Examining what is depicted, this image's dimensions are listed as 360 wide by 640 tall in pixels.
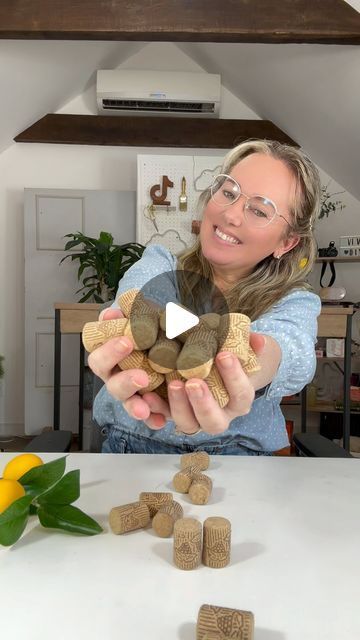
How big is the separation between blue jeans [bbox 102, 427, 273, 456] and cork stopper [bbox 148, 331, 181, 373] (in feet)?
1.92

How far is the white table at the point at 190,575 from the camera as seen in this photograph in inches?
19.5

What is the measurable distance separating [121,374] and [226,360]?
4.5 inches

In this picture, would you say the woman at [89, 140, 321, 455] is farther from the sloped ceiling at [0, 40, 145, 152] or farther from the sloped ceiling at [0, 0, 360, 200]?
the sloped ceiling at [0, 40, 145, 152]

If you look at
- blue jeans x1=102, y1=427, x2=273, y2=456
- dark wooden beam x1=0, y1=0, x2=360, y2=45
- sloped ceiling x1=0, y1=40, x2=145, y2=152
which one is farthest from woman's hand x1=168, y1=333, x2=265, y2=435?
sloped ceiling x1=0, y1=40, x2=145, y2=152

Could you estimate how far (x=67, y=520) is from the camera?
0.65 m

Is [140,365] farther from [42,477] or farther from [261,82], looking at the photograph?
[261,82]

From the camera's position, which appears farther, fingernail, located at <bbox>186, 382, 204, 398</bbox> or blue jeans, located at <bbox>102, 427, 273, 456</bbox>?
blue jeans, located at <bbox>102, 427, 273, 456</bbox>

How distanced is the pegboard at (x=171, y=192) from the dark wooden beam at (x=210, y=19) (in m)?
0.96

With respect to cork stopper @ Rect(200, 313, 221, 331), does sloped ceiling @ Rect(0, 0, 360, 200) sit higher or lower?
higher

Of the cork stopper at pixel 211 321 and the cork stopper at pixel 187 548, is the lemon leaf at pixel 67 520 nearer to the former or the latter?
the cork stopper at pixel 187 548

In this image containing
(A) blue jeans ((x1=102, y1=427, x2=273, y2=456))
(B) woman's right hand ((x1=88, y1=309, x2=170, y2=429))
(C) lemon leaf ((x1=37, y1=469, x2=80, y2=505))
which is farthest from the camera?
(A) blue jeans ((x1=102, y1=427, x2=273, y2=456))

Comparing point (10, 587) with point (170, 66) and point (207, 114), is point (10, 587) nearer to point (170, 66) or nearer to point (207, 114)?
point (207, 114)

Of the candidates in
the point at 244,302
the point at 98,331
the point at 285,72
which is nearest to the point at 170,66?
the point at 285,72

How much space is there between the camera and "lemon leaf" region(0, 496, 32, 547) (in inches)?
23.3
